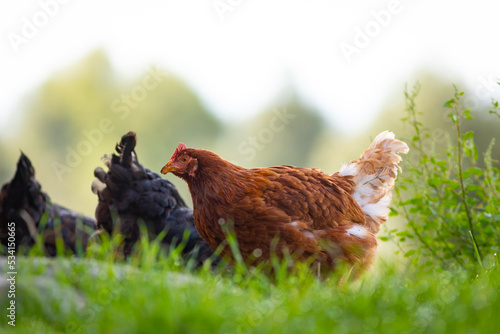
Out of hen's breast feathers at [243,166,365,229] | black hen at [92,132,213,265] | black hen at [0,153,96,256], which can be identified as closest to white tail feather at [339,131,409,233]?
hen's breast feathers at [243,166,365,229]

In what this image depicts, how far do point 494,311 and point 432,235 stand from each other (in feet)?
7.52

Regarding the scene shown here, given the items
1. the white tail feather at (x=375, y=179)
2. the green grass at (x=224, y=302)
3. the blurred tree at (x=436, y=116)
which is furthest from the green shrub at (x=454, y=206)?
the blurred tree at (x=436, y=116)

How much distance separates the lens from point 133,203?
449cm

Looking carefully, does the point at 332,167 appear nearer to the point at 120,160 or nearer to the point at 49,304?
the point at 120,160

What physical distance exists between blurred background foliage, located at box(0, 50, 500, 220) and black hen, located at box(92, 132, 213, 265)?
7871 millimetres

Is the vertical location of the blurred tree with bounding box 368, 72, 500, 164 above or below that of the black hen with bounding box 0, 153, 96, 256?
above

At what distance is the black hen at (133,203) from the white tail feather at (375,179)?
57.2 inches

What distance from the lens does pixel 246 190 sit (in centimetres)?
340

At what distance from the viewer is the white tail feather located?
406 centimetres

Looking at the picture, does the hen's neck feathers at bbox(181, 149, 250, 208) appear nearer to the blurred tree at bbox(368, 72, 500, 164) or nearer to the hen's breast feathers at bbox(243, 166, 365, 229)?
the hen's breast feathers at bbox(243, 166, 365, 229)

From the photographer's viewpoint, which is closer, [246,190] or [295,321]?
[295,321]

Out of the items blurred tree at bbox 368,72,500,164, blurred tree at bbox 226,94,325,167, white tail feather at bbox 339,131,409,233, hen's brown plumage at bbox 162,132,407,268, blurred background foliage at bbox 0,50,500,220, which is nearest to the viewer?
hen's brown plumage at bbox 162,132,407,268

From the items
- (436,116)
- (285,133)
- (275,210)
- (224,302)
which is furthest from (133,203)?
(285,133)

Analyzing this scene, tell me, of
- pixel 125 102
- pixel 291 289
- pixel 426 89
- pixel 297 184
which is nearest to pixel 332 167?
pixel 426 89
